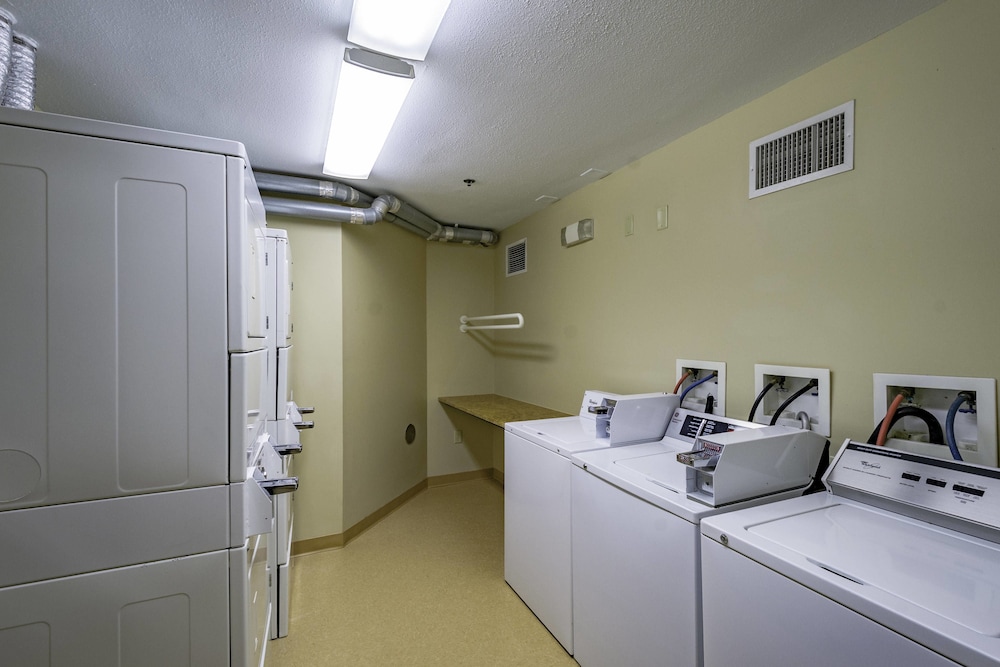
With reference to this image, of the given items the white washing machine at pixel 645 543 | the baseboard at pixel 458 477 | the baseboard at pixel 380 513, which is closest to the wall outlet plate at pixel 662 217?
the white washing machine at pixel 645 543

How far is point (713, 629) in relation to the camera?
122 cm

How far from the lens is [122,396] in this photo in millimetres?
987

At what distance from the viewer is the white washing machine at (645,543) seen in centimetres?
133

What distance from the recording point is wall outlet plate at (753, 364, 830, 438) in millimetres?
1587

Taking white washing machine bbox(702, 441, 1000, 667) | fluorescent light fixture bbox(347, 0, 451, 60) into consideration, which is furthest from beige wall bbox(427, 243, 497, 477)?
white washing machine bbox(702, 441, 1000, 667)

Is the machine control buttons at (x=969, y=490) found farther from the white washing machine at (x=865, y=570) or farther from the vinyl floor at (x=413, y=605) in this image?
the vinyl floor at (x=413, y=605)

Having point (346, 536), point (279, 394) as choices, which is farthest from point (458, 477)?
point (279, 394)

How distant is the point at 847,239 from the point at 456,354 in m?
3.14

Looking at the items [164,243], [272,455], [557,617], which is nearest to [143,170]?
[164,243]

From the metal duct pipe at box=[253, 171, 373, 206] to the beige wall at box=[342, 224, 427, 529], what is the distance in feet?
0.84

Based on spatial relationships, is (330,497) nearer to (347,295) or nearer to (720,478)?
(347,295)

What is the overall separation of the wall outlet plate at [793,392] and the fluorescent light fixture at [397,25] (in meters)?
1.76

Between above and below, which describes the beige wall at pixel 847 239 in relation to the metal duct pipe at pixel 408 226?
below

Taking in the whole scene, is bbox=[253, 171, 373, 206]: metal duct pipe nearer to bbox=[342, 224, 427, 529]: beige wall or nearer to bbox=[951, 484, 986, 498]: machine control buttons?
bbox=[342, 224, 427, 529]: beige wall
